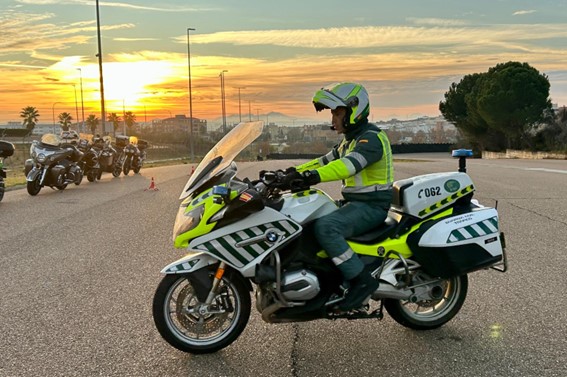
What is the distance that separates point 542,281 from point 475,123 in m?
64.7

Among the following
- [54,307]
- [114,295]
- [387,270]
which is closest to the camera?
[387,270]

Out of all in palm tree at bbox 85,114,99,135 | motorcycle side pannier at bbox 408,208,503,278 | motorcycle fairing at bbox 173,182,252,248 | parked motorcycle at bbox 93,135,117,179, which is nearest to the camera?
motorcycle fairing at bbox 173,182,252,248

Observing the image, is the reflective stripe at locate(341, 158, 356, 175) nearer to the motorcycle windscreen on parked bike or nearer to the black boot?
the black boot

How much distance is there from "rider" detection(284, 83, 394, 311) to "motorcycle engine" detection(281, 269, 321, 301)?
0.21 metres

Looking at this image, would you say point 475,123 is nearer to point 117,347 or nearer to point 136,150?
point 136,150

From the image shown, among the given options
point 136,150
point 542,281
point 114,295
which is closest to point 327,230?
point 114,295

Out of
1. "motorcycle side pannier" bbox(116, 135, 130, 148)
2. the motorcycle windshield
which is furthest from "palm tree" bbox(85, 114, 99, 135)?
the motorcycle windshield

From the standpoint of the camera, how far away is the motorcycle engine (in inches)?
164

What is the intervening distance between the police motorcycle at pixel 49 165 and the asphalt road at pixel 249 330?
7.47 metres

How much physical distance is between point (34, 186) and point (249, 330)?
41.8ft

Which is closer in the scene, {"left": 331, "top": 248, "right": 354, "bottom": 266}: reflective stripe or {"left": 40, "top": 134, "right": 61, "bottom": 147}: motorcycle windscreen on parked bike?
{"left": 331, "top": 248, "right": 354, "bottom": 266}: reflective stripe

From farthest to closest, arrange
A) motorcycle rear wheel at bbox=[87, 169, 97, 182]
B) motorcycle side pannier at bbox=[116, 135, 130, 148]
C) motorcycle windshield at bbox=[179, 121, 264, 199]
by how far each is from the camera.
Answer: motorcycle side pannier at bbox=[116, 135, 130, 148] < motorcycle rear wheel at bbox=[87, 169, 97, 182] < motorcycle windshield at bbox=[179, 121, 264, 199]

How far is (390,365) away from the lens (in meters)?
4.16

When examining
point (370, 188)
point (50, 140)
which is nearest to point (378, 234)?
Result: point (370, 188)
